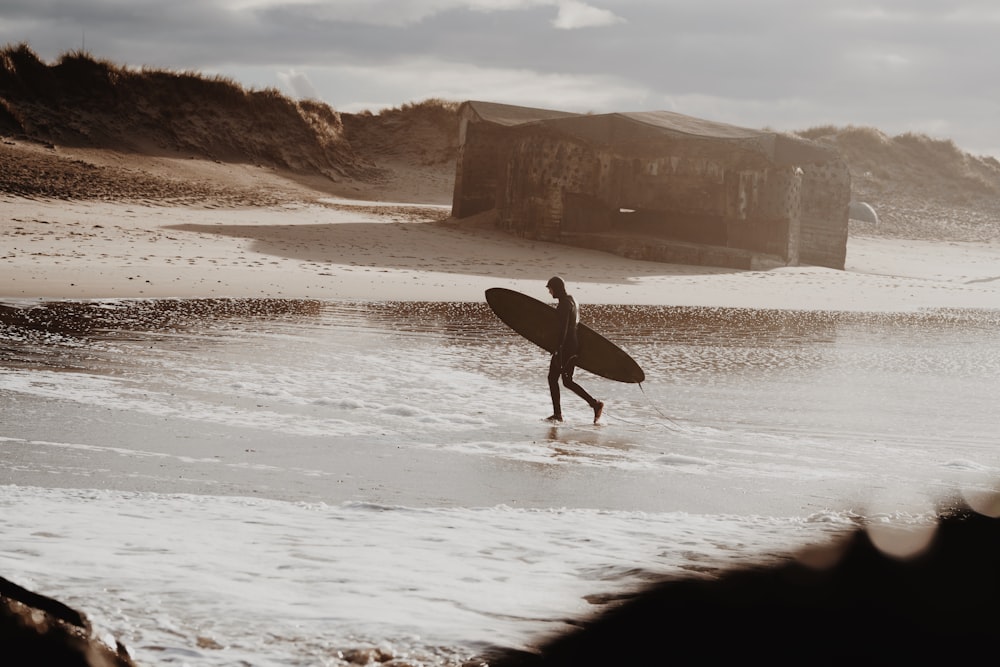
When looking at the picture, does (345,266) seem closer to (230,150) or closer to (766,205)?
(766,205)

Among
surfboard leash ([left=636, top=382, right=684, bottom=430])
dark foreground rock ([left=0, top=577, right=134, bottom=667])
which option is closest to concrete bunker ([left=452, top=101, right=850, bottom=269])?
surfboard leash ([left=636, top=382, right=684, bottom=430])

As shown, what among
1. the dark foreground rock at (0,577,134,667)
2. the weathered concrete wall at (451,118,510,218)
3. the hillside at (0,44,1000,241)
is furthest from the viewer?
the hillside at (0,44,1000,241)

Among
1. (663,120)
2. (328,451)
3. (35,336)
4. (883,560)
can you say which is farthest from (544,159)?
(883,560)

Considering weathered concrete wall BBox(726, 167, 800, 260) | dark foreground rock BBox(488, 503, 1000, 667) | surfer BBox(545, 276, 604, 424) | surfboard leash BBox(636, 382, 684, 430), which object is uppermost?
weathered concrete wall BBox(726, 167, 800, 260)

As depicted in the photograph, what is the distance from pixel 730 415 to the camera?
9359 millimetres

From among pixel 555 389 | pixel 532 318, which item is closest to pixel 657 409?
pixel 555 389

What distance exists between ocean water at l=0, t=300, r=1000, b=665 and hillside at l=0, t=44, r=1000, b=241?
15.9m

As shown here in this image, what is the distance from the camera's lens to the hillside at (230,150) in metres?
28.6

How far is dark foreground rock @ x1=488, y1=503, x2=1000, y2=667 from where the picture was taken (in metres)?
4.49

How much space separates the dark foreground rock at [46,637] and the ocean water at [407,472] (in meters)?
0.55

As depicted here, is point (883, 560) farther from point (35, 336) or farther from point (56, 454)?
point (35, 336)

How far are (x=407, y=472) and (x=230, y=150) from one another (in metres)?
30.8

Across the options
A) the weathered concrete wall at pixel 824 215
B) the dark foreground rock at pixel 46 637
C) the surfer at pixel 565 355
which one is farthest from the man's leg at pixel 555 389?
the weathered concrete wall at pixel 824 215

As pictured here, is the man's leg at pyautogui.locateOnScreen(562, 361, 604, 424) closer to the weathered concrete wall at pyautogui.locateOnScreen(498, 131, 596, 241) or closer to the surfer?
the surfer
